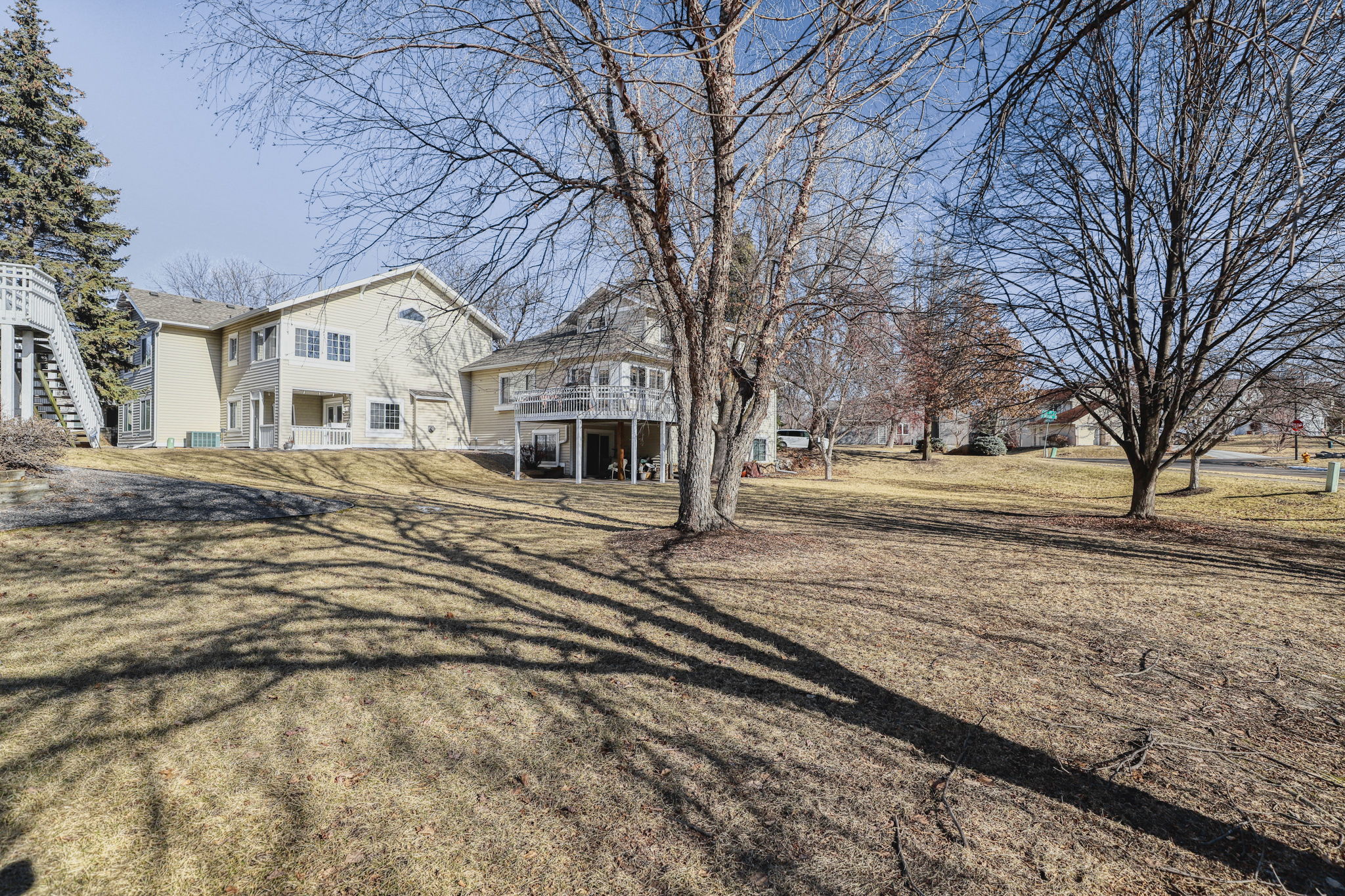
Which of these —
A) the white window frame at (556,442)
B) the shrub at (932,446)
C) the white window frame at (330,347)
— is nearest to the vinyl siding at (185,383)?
the white window frame at (330,347)

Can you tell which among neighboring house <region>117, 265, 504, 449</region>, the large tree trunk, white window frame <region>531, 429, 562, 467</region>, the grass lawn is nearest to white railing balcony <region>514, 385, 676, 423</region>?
white window frame <region>531, 429, 562, 467</region>

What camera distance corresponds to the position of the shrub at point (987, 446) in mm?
32688

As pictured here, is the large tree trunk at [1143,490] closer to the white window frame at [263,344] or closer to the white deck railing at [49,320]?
the white deck railing at [49,320]

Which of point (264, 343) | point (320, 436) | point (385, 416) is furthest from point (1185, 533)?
point (264, 343)

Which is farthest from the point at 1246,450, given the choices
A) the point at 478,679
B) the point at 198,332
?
the point at 198,332

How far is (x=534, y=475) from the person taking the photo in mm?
23281

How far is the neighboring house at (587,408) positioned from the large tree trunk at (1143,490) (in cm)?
1109

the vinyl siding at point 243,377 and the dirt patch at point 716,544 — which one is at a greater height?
the vinyl siding at point 243,377

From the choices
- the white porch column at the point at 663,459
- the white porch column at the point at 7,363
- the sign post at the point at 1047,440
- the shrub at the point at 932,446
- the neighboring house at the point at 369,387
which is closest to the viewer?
the white porch column at the point at 7,363

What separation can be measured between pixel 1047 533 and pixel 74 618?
11891 mm

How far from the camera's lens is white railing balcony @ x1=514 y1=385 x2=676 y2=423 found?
20016 millimetres

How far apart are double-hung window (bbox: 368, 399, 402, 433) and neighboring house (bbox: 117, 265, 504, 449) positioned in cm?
4

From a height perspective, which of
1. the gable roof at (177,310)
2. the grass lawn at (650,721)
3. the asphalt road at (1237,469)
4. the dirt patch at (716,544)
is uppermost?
the gable roof at (177,310)

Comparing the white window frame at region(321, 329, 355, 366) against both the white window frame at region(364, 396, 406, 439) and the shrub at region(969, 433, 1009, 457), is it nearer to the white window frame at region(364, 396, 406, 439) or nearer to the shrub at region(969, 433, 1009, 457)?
the white window frame at region(364, 396, 406, 439)
